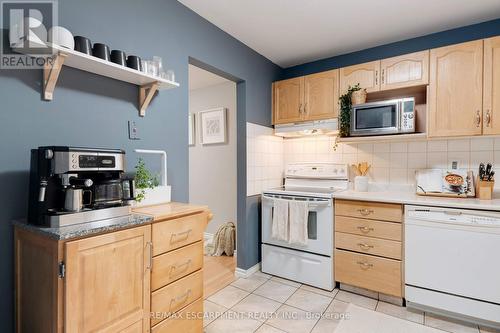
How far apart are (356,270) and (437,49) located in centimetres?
207

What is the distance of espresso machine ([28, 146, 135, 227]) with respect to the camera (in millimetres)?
1130

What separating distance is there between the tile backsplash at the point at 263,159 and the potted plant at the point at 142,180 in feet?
4.11

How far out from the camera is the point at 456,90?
2.23 metres

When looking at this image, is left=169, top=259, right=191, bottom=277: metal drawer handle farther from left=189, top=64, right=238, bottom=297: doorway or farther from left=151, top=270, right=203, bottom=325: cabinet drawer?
left=189, top=64, right=238, bottom=297: doorway

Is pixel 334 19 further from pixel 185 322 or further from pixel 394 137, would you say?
pixel 185 322

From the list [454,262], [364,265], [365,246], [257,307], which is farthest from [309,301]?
[454,262]

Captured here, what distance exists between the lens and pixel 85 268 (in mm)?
1089

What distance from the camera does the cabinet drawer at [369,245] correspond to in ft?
7.34

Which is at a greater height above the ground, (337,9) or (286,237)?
(337,9)

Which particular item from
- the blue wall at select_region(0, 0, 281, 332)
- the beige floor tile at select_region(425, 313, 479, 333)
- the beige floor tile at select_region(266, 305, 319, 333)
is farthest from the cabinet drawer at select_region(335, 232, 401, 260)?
the blue wall at select_region(0, 0, 281, 332)

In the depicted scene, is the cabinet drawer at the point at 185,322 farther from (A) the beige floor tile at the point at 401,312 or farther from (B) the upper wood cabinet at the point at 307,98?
(B) the upper wood cabinet at the point at 307,98

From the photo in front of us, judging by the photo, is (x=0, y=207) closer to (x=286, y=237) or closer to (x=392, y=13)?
(x=286, y=237)

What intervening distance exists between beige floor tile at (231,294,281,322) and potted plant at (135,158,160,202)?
4.14 ft

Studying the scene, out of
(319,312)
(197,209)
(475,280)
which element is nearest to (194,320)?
(197,209)
